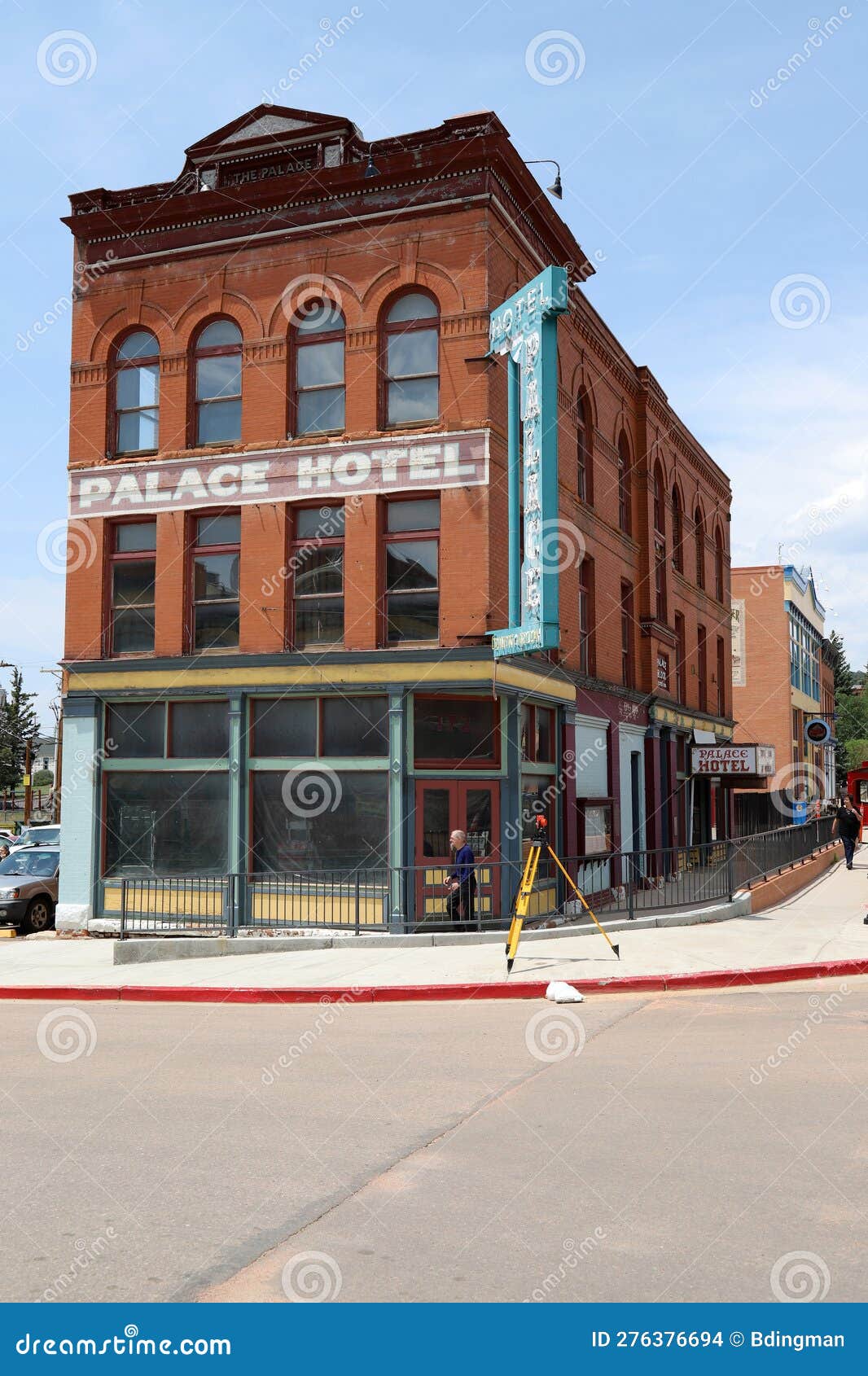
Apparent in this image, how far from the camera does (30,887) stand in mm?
21438

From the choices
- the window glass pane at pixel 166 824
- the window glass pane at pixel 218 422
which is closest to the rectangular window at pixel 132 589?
the window glass pane at pixel 218 422

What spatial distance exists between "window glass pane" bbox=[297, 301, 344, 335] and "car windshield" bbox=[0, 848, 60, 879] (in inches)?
418

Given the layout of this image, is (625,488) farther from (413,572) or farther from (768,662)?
(768,662)

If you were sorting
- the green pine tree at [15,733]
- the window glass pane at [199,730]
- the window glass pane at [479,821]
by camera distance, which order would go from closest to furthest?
the window glass pane at [479,821], the window glass pane at [199,730], the green pine tree at [15,733]

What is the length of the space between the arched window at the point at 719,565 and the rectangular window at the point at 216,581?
21.8m

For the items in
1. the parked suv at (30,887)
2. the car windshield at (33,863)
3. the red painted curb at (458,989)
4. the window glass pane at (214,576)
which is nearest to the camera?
the red painted curb at (458,989)

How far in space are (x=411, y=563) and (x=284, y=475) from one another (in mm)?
2662

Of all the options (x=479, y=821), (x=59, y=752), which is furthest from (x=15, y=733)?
(x=479, y=821)

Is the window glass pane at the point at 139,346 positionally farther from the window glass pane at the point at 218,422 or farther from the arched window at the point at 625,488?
the arched window at the point at 625,488

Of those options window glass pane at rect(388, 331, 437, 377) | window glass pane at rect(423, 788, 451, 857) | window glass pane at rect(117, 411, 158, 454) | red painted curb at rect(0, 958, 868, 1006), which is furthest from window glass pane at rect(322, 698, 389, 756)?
window glass pane at rect(117, 411, 158, 454)

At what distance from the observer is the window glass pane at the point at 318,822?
1870 cm

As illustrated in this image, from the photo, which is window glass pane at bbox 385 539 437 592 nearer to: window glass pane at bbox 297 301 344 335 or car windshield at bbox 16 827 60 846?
window glass pane at bbox 297 301 344 335

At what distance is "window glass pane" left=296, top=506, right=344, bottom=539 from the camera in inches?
774
